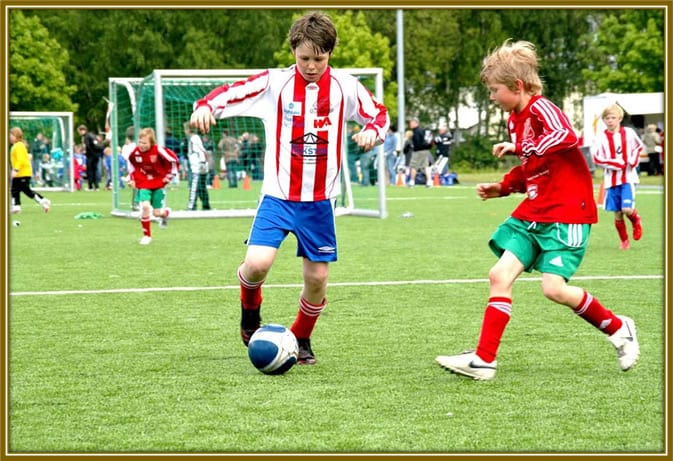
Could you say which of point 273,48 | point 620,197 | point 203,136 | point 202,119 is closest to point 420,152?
point 203,136

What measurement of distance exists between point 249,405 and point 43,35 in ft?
169

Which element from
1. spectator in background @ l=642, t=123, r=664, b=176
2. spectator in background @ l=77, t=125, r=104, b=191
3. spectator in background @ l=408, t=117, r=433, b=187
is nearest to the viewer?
spectator in background @ l=77, t=125, r=104, b=191

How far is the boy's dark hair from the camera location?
21.3 feet

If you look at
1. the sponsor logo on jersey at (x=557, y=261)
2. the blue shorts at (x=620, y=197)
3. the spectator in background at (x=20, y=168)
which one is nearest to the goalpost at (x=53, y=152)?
the spectator in background at (x=20, y=168)

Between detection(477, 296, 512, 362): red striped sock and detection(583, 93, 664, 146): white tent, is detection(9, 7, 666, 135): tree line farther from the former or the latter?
detection(477, 296, 512, 362): red striped sock

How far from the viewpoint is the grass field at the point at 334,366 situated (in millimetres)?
4992

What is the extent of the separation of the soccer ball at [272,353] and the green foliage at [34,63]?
1946 inches

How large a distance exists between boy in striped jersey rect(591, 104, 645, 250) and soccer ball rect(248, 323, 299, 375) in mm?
8194

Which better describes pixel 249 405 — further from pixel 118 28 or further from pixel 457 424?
pixel 118 28

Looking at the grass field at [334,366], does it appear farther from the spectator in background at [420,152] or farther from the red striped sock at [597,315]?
the spectator in background at [420,152]

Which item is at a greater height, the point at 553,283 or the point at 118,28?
the point at 118,28

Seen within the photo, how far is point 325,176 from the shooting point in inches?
268

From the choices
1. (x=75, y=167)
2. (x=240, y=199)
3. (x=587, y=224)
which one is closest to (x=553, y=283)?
(x=587, y=224)

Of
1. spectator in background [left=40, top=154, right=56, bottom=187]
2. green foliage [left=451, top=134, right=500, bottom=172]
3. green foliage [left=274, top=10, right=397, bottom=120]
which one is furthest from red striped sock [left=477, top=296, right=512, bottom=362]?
green foliage [left=451, top=134, right=500, bottom=172]
